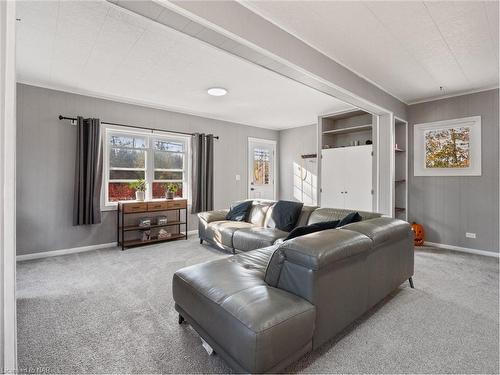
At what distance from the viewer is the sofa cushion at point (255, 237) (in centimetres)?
331

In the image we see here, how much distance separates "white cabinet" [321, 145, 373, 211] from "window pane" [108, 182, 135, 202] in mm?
3579

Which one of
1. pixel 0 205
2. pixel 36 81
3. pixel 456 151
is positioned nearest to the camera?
pixel 0 205

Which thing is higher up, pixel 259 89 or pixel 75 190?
pixel 259 89

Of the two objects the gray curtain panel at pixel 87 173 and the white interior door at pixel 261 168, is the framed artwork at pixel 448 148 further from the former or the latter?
the gray curtain panel at pixel 87 173

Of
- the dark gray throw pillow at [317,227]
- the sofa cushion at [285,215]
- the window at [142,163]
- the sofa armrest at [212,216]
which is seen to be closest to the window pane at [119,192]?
the window at [142,163]

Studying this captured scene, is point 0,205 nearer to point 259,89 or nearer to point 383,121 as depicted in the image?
point 259,89

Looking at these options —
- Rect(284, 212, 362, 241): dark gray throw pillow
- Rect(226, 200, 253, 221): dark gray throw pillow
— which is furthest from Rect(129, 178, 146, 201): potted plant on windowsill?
Rect(284, 212, 362, 241): dark gray throw pillow

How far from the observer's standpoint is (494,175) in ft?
12.7

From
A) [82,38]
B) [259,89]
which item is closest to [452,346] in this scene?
[259,89]

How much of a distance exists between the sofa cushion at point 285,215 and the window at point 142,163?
2.26m

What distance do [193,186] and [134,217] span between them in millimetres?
1230

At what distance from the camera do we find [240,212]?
4.47 m

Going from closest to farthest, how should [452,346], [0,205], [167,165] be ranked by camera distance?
[0,205] < [452,346] < [167,165]

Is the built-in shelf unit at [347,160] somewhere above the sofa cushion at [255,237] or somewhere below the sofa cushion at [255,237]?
above
